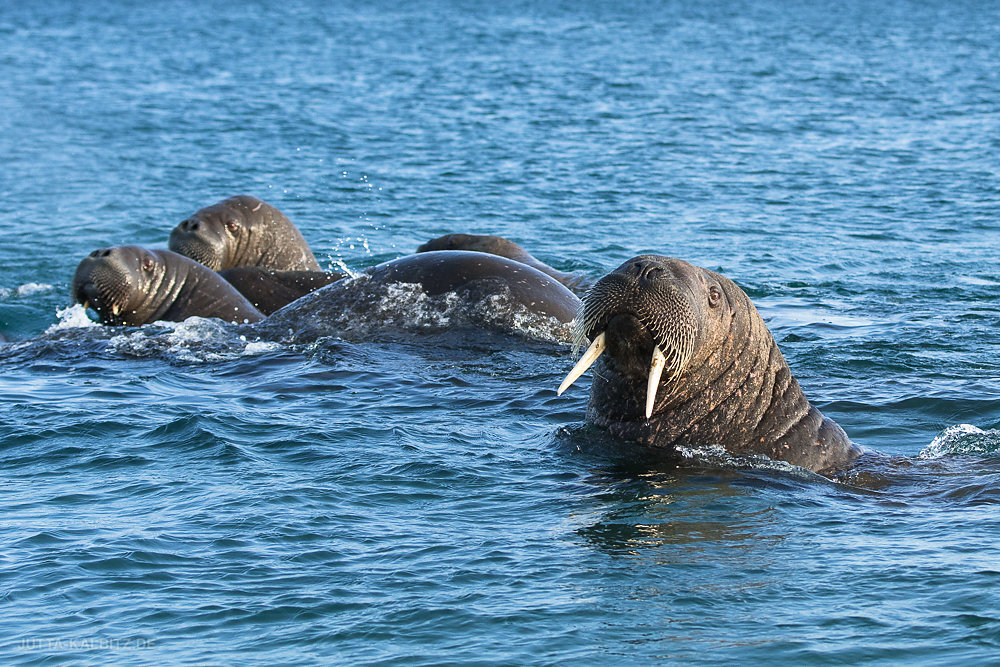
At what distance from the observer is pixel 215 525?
6.65 metres

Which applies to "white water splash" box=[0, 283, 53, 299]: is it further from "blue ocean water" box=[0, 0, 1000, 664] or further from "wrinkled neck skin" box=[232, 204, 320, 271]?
"wrinkled neck skin" box=[232, 204, 320, 271]

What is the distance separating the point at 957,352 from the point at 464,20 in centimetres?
4758

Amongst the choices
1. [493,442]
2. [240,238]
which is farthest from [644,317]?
[240,238]

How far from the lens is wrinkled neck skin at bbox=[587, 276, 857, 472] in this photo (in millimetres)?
7395

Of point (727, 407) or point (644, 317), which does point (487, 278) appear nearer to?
point (727, 407)

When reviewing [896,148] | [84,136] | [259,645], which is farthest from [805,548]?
[84,136]

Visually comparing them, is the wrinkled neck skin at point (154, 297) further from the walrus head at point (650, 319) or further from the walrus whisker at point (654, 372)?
the walrus whisker at point (654, 372)

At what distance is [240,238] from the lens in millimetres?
13781

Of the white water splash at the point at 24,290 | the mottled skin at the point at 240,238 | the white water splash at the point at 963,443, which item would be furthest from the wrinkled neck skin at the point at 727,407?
the white water splash at the point at 24,290

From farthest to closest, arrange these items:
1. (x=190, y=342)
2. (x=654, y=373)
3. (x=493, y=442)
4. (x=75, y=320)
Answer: (x=75, y=320), (x=190, y=342), (x=493, y=442), (x=654, y=373)

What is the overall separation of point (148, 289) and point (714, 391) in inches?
234

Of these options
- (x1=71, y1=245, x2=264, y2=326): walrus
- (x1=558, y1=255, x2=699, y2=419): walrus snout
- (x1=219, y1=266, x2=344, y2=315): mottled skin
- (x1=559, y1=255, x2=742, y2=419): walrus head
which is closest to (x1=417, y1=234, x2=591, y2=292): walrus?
(x1=219, y1=266, x2=344, y2=315): mottled skin

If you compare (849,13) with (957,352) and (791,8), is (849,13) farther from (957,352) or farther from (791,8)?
(957,352)

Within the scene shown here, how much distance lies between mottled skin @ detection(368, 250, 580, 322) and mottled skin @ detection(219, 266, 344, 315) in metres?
2.37
